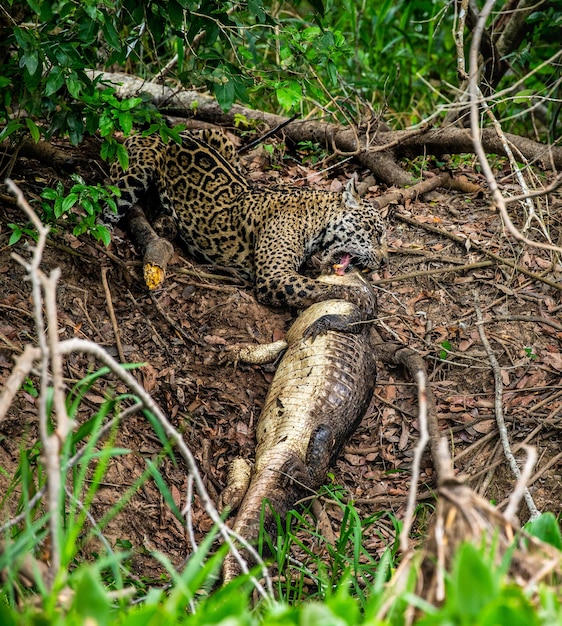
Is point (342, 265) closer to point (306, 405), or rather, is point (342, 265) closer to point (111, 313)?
point (306, 405)

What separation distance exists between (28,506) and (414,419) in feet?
12.5

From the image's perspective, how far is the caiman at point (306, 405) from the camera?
486cm

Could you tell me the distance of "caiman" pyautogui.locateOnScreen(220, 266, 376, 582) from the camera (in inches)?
191

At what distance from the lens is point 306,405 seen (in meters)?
5.31

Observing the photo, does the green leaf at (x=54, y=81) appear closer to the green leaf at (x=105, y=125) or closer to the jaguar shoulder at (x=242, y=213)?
the green leaf at (x=105, y=125)

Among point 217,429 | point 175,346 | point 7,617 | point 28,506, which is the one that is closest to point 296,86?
point 175,346

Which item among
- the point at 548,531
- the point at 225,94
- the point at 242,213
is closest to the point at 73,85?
the point at 225,94

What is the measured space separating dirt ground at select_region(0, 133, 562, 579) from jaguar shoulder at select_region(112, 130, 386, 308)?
0.89 ft

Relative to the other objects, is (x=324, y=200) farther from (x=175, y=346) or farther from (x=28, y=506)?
(x=28, y=506)

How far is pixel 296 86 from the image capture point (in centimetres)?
557

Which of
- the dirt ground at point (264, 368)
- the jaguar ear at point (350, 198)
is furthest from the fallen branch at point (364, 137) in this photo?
the dirt ground at point (264, 368)

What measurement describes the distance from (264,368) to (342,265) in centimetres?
123

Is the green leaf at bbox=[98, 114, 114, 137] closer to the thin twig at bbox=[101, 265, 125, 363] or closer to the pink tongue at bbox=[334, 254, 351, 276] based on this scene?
the thin twig at bbox=[101, 265, 125, 363]

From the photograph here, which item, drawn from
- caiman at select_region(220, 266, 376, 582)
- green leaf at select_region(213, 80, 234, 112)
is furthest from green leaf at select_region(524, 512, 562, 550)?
green leaf at select_region(213, 80, 234, 112)
